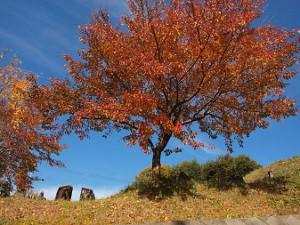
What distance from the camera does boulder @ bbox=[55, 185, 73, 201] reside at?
78.7ft

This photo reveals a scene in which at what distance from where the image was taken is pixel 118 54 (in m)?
20.9

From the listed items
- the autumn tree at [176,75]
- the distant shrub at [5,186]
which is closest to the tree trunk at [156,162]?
the autumn tree at [176,75]

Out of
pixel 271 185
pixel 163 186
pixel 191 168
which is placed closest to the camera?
pixel 163 186

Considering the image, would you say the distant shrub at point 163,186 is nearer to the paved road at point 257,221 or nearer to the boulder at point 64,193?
the boulder at point 64,193

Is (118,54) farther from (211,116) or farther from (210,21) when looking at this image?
(211,116)

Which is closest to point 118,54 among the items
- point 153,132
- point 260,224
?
point 153,132

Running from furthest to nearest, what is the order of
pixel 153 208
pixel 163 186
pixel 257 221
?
pixel 163 186 → pixel 153 208 → pixel 257 221

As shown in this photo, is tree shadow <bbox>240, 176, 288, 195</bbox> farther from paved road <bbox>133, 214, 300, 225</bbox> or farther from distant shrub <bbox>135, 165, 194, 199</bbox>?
paved road <bbox>133, 214, 300, 225</bbox>

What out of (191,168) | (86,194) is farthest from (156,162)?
(191,168)

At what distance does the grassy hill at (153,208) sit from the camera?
18.0 m

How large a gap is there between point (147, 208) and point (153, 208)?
275 mm

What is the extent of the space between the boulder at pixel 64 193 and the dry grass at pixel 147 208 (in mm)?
2837

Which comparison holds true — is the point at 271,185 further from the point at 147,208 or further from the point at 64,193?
the point at 64,193

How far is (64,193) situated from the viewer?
24172mm
